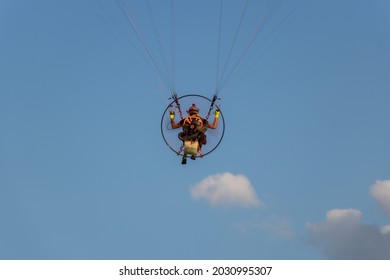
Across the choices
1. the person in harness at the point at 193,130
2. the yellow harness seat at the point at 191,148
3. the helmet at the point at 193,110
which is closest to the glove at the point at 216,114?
the person in harness at the point at 193,130

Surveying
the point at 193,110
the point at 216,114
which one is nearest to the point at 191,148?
the point at 193,110

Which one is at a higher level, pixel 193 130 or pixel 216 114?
pixel 216 114

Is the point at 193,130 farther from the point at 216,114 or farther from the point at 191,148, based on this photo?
the point at 216,114

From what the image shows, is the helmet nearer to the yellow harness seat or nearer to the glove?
the glove

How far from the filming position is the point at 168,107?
1308 inches

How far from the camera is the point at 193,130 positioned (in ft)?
107

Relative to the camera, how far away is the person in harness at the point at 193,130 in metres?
32.6

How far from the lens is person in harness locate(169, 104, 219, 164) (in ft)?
107
